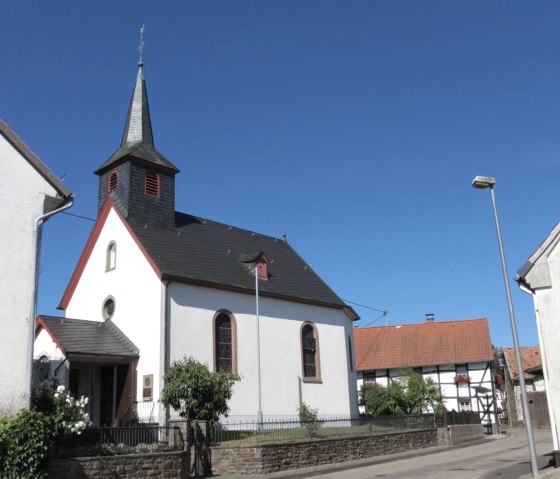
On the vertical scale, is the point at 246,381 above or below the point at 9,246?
below

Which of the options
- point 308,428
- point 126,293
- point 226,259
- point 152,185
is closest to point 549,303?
point 308,428

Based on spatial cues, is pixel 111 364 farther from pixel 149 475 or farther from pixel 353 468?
pixel 353 468

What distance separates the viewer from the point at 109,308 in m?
25.5

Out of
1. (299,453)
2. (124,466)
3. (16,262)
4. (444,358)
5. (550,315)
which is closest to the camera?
(16,262)

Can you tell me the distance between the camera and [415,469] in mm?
18625

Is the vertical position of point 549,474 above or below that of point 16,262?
below

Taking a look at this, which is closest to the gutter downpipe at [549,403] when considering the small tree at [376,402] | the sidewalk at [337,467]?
the sidewalk at [337,467]

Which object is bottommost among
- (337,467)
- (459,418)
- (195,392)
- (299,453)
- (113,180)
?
(337,467)

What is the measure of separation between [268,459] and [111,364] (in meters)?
7.67

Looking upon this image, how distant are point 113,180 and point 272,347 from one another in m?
9.96

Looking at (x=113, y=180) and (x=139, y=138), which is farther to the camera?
(x=139, y=138)

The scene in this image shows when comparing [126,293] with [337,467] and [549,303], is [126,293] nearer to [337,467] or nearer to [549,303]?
[337,467]

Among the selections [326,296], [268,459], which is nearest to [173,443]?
[268,459]

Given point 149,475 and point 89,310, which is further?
point 89,310
